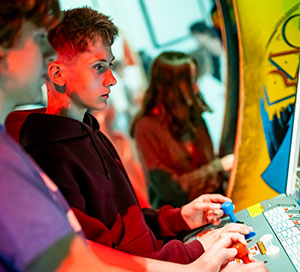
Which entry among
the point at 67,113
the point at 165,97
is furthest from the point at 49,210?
the point at 165,97

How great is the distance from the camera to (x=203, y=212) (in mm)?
1201

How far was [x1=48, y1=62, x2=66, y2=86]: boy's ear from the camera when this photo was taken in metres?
0.88

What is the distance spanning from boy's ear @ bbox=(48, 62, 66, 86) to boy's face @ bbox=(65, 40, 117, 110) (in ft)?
0.04

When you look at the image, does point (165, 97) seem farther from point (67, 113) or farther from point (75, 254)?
point (75, 254)

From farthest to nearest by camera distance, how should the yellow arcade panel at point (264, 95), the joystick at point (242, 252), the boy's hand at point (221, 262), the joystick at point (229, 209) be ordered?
the yellow arcade panel at point (264, 95), the joystick at point (229, 209), the joystick at point (242, 252), the boy's hand at point (221, 262)

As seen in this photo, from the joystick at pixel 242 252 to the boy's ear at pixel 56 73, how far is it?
0.56m

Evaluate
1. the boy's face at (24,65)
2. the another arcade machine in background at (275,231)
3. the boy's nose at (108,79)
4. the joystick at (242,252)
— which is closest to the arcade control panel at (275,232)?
the another arcade machine in background at (275,231)

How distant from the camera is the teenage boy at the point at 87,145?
874 mm

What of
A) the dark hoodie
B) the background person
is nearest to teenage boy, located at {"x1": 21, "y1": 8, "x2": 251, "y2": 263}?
the dark hoodie

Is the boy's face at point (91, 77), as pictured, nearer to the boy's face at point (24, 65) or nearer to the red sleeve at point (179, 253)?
the boy's face at point (24, 65)

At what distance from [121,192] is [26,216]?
1.44ft

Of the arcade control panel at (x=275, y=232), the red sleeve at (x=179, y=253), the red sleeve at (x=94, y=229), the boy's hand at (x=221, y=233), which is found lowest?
the arcade control panel at (x=275, y=232)

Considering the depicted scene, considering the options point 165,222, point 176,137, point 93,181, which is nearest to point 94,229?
point 93,181

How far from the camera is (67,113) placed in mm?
935
